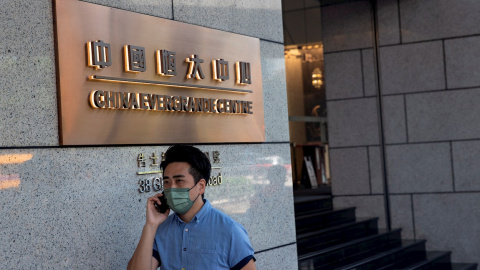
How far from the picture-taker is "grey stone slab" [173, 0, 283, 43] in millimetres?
5109

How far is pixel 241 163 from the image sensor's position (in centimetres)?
553

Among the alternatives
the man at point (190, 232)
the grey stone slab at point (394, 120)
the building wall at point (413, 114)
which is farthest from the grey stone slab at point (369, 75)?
the man at point (190, 232)

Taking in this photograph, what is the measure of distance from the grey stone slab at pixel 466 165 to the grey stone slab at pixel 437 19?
1.61 m

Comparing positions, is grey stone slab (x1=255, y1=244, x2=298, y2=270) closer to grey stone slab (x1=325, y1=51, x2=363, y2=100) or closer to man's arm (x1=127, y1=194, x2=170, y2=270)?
man's arm (x1=127, y1=194, x2=170, y2=270)

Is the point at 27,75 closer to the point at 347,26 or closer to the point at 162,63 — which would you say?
the point at 162,63

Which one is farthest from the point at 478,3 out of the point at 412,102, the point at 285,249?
the point at 285,249

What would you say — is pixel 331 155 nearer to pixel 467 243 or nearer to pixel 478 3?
pixel 467 243

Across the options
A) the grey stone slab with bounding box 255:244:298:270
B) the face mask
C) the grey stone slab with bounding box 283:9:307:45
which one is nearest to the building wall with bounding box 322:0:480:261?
the grey stone slab with bounding box 283:9:307:45

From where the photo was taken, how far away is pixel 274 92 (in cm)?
602

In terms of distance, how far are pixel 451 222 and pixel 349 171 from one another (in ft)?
5.35

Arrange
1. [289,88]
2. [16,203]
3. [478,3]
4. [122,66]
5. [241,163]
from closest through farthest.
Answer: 1. [16,203]
2. [122,66]
3. [241,163]
4. [478,3]
5. [289,88]

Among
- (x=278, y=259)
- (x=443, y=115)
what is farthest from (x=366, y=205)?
(x=278, y=259)

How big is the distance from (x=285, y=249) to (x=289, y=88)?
488 centimetres

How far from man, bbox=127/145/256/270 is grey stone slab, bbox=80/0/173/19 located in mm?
1231
